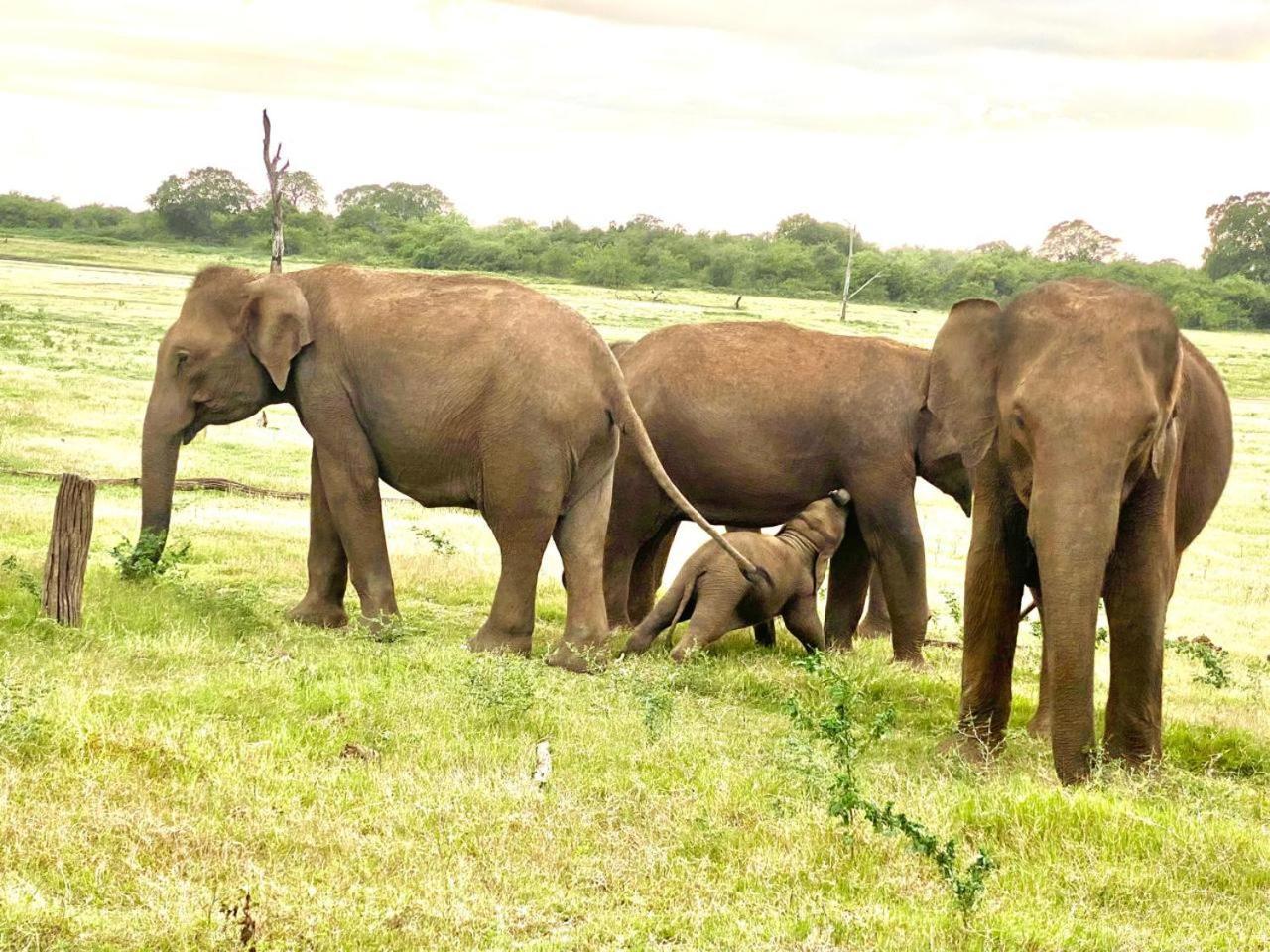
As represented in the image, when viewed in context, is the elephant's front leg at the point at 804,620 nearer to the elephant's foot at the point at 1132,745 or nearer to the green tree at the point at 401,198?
the elephant's foot at the point at 1132,745

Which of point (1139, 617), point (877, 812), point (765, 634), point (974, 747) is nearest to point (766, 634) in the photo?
point (765, 634)

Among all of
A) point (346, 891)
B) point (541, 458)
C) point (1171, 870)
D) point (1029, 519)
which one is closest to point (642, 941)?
point (346, 891)

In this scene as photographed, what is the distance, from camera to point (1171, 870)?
714 centimetres

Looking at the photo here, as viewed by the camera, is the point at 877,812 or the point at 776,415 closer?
the point at 877,812

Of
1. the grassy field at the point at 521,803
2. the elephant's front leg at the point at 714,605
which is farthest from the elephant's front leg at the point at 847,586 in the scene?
the elephant's front leg at the point at 714,605

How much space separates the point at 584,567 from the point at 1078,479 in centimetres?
539

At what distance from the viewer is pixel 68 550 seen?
10578mm

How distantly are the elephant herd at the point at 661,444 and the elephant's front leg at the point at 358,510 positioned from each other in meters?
0.02

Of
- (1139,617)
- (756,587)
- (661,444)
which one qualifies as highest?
(661,444)

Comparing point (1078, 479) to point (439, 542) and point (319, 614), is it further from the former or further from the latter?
point (439, 542)

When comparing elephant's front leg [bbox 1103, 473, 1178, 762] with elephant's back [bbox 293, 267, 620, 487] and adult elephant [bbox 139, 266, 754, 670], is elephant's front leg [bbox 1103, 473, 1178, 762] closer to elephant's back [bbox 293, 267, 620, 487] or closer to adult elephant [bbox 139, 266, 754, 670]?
adult elephant [bbox 139, 266, 754, 670]

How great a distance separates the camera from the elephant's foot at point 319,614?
13.0m

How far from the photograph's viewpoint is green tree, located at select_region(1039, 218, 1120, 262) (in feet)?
376

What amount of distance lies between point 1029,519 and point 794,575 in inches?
194
